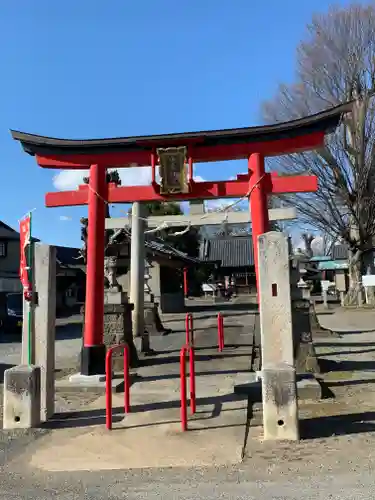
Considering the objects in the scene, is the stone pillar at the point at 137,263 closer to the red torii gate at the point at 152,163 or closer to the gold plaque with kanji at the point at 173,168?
the red torii gate at the point at 152,163

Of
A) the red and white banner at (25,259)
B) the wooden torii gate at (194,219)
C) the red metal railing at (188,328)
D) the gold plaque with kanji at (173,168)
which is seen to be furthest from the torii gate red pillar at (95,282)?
the wooden torii gate at (194,219)

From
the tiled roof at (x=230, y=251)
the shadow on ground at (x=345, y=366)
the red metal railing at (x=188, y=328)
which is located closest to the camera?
the shadow on ground at (x=345, y=366)

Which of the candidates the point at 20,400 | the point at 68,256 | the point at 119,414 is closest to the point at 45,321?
the point at 20,400

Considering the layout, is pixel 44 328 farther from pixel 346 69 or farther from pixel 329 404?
pixel 346 69

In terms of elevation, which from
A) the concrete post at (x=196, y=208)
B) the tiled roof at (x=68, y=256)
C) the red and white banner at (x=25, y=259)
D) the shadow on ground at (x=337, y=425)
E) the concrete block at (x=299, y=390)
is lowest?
the shadow on ground at (x=337, y=425)

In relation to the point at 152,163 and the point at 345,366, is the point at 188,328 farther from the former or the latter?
the point at 152,163

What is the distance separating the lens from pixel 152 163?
984 cm

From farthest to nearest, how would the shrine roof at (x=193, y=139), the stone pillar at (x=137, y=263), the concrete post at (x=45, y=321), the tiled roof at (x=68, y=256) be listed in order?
the tiled roof at (x=68, y=256)
the stone pillar at (x=137, y=263)
the shrine roof at (x=193, y=139)
the concrete post at (x=45, y=321)

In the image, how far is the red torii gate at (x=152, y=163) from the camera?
9375 millimetres

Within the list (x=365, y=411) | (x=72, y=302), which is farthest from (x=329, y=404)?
(x=72, y=302)

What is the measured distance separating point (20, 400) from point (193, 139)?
5.67 meters

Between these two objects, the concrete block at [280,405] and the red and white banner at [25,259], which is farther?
the red and white banner at [25,259]

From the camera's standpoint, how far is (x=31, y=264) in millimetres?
6977

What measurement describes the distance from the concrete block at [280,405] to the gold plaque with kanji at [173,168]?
15.8 ft
